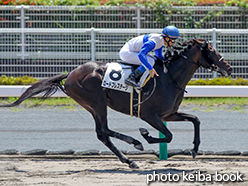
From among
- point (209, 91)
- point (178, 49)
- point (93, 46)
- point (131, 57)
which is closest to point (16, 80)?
point (93, 46)

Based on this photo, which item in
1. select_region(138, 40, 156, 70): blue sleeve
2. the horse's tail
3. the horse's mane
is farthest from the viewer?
the horse's tail

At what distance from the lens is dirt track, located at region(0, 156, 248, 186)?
4547 millimetres

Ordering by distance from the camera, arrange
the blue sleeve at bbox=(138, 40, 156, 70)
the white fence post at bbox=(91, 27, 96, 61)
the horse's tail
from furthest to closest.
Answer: the white fence post at bbox=(91, 27, 96, 61) < the horse's tail < the blue sleeve at bbox=(138, 40, 156, 70)

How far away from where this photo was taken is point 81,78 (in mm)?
5543

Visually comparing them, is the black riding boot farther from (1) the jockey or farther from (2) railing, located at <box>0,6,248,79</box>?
(2) railing, located at <box>0,6,248,79</box>

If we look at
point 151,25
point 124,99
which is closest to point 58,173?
point 124,99

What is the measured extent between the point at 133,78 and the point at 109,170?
1148mm

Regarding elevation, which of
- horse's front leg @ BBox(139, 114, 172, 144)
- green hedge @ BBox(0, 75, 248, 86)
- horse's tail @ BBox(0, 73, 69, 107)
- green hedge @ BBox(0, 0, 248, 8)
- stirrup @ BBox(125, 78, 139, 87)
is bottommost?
green hedge @ BBox(0, 75, 248, 86)

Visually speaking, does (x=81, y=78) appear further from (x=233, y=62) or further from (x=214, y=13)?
(x=214, y=13)

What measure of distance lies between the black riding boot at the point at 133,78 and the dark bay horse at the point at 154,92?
18 cm

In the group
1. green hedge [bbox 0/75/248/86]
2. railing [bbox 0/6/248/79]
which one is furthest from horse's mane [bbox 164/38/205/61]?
railing [bbox 0/6/248/79]

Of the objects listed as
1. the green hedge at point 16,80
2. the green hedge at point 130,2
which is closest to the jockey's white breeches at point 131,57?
the green hedge at point 16,80

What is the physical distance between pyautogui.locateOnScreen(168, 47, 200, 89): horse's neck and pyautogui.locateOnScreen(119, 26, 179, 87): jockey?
0.84ft

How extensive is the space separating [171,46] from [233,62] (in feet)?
17.7
